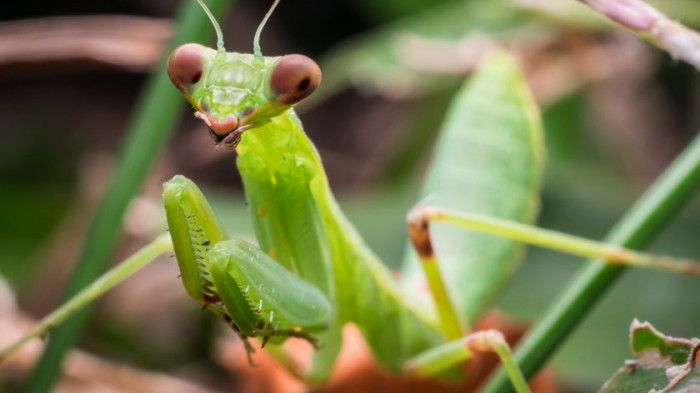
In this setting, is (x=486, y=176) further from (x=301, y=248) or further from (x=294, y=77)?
(x=294, y=77)

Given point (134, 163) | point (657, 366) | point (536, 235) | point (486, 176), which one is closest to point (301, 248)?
point (134, 163)

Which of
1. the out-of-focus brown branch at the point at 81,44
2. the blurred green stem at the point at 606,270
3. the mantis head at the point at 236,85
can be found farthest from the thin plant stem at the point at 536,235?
the out-of-focus brown branch at the point at 81,44

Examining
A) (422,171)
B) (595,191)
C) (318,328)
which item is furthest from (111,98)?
(318,328)

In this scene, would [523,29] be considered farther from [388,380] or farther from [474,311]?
[388,380]

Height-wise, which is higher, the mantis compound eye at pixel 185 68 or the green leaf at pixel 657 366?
the mantis compound eye at pixel 185 68

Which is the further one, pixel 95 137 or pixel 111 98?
pixel 111 98

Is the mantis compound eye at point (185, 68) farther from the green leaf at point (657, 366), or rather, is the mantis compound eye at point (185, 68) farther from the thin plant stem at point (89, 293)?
the green leaf at point (657, 366)
